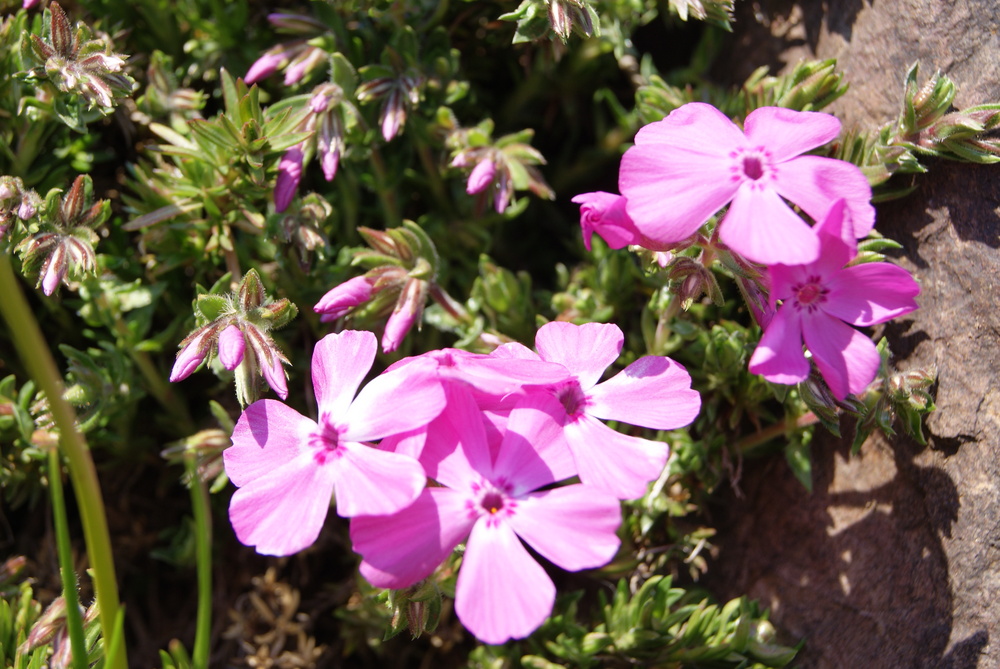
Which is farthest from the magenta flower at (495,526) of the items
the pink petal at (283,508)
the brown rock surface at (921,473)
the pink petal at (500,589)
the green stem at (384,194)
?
the green stem at (384,194)

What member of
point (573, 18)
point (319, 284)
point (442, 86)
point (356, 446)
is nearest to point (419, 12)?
point (442, 86)

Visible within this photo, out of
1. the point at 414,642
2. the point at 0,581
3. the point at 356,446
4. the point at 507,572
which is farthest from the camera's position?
the point at 414,642

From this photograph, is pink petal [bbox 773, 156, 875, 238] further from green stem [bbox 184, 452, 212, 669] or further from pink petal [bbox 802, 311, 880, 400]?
green stem [bbox 184, 452, 212, 669]

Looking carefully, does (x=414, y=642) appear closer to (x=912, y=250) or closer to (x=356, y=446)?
(x=356, y=446)

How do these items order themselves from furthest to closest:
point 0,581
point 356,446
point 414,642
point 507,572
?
1. point 414,642
2. point 0,581
3. point 356,446
4. point 507,572

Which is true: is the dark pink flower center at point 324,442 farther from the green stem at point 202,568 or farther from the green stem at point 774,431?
the green stem at point 774,431

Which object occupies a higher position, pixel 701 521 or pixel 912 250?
pixel 912 250
